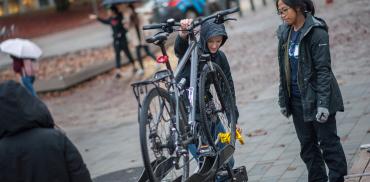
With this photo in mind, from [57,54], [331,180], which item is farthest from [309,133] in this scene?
[57,54]

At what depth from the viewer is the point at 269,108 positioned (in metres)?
9.74

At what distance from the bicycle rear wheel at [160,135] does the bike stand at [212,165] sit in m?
0.10

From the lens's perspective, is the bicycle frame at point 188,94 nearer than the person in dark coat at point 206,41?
Yes

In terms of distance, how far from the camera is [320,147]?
5.43 m

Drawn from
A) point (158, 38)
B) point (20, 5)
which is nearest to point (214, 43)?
point (158, 38)

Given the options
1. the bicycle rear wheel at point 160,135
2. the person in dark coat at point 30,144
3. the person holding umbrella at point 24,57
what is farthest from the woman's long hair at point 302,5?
the person holding umbrella at point 24,57

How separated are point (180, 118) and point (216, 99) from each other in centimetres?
81

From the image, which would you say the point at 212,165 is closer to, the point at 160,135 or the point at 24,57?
the point at 160,135

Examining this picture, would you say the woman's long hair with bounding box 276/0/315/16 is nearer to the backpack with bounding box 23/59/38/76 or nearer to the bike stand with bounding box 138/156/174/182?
the bike stand with bounding box 138/156/174/182

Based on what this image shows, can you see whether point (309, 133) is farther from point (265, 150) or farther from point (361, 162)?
point (265, 150)

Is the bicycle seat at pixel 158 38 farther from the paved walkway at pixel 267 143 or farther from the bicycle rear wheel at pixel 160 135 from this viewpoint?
the paved walkway at pixel 267 143

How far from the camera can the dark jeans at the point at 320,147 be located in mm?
5262

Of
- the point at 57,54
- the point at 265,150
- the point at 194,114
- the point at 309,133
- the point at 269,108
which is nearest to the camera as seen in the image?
the point at 194,114

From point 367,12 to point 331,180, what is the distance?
1227 centimetres
